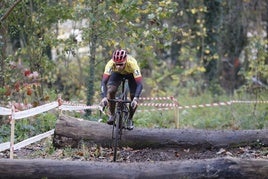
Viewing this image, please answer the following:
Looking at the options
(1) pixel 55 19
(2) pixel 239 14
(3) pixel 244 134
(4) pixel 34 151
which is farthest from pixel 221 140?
(2) pixel 239 14

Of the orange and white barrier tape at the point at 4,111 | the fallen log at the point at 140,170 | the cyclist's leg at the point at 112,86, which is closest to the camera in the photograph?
the fallen log at the point at 140,170

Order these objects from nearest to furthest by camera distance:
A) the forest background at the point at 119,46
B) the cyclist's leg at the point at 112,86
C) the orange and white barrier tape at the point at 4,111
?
the orange and white barrier tape at the point at 4,111 < the cyclist's leg at the point at 112,86 < the forest background at the point at 119,46

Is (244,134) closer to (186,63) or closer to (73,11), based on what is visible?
(73,11)

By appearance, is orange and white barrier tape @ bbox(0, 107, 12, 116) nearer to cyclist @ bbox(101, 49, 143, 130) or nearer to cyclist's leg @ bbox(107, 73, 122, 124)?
cyclist @ bbox(101, 49, 143, 130)

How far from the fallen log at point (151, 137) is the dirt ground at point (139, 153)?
10 centimetres

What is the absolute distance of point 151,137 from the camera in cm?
1049

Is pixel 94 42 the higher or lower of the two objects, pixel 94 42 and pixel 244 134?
the higher

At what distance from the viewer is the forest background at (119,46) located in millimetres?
13461

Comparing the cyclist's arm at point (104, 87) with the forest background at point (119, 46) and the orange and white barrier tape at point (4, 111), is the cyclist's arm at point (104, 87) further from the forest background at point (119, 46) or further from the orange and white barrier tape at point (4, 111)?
the forest background at point (119, 46)

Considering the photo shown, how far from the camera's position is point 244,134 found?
10477 mm

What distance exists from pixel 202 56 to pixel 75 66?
5245 mm

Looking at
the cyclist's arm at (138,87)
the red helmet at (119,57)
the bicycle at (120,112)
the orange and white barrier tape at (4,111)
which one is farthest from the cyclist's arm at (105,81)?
the orange and white barrier tape at (4,111)

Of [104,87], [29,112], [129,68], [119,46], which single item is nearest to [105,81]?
[104,87]

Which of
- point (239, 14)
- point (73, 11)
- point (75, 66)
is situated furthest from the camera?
point (239, 14)
